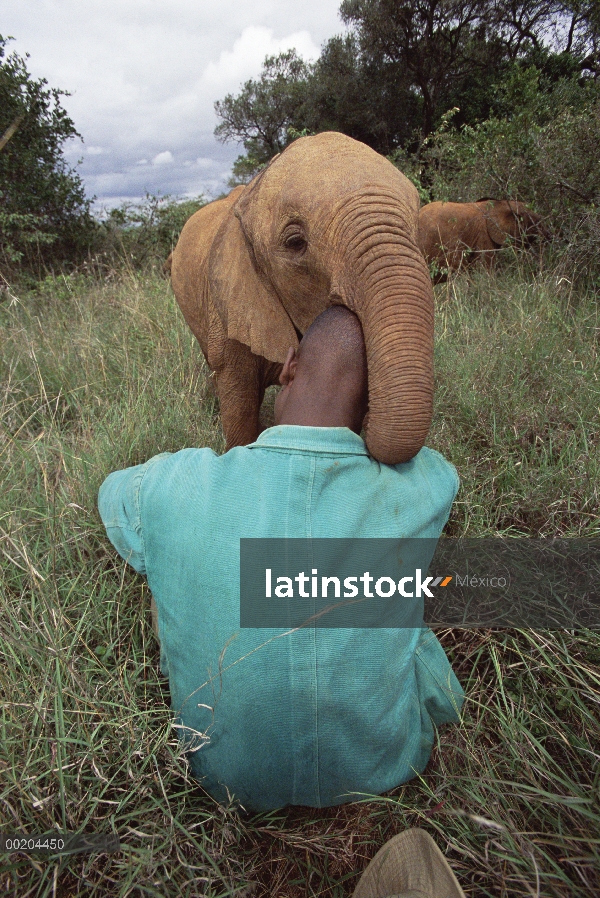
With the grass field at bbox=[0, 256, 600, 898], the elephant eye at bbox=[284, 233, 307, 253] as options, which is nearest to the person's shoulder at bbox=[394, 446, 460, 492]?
the grass field at bbox=[0, 256, 600, 898]

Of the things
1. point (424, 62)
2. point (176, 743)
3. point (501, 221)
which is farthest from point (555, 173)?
point (424, 62)

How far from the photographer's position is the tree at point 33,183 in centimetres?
762

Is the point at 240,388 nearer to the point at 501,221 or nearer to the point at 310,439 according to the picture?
the point at 310,439

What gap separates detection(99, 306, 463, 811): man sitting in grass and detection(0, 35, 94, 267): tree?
23.0 feet

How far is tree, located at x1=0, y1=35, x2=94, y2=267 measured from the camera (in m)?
7.62

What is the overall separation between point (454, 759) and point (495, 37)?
18038 mm

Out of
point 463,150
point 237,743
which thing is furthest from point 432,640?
point 463,150

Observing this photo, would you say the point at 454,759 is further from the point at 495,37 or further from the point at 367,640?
the point at 495,37

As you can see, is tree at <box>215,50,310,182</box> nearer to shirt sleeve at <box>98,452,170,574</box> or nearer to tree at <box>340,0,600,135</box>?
tree at <box>340,0,600,135</box>

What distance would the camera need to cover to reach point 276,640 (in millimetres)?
1405

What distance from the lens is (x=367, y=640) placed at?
1465mm

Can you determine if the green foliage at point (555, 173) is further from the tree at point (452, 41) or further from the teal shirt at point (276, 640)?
the tree at point (452, 41)

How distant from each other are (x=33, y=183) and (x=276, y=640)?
8978 mm

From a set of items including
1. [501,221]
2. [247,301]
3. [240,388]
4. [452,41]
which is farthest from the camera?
[452,41]
